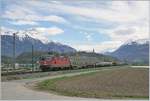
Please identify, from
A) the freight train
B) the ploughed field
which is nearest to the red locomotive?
the freight train

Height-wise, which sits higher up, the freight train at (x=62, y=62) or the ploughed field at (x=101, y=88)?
the freight train at (x=62, y=62)

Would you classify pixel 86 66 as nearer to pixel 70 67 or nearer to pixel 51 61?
pixel 70 67

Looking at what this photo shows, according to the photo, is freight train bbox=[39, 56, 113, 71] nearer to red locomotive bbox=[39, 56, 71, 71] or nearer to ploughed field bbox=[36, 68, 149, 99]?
red locomotive bbox=[39, 56, 71, 71]

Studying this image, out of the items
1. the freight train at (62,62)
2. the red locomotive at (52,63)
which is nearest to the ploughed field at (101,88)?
the red locomotive at (52,63)

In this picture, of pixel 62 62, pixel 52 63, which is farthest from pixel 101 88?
pixel 62 62

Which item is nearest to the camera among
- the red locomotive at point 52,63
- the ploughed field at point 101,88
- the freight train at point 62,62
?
the ploughed field at point 101,88

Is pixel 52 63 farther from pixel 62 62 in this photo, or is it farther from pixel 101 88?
pixel 101 88

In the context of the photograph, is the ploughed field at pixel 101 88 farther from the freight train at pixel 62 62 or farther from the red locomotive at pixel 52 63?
the freight train at pixel 62 62

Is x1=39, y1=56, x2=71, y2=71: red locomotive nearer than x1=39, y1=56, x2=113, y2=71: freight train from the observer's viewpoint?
Yes

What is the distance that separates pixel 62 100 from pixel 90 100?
1445mm

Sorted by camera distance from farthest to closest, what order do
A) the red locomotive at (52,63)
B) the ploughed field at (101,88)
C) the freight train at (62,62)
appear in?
the freight train at (62,62), the red locomotive at (52,63), the ploughed field at (101,88)

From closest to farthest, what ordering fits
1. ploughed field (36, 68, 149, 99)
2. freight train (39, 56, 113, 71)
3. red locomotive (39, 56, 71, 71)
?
ploughed field (36, 68, 149, 99) → red locomotive (39, 56, 71, 71) → freight train (39, 56, 113, 71)

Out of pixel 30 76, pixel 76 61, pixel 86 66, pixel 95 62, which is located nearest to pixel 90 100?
pixel 30 76

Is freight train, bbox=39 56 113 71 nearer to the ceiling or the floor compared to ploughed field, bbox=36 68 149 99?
nearer to the ceiling
